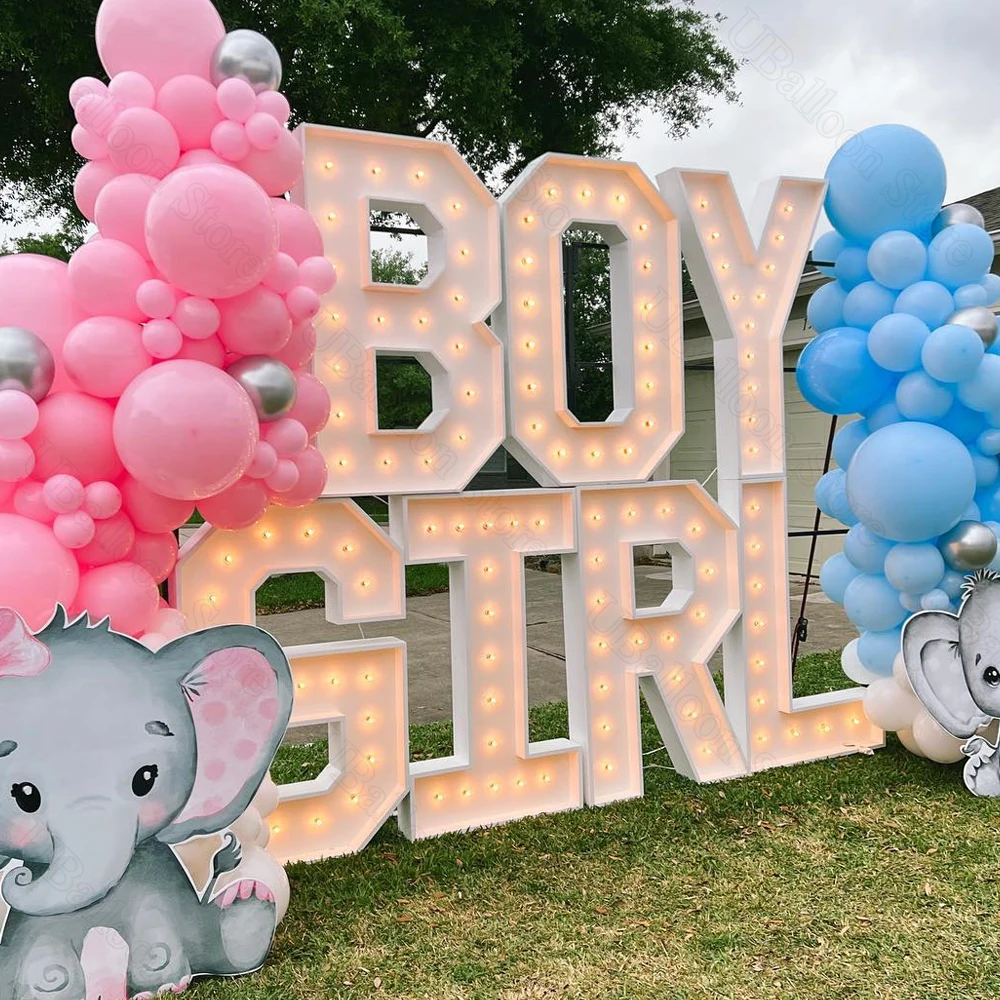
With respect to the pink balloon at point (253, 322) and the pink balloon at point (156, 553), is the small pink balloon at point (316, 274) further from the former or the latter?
the pink balloon at point (156, 553)

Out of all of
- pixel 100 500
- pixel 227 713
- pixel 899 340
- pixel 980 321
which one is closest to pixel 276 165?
pixel 100 500

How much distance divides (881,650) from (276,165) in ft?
9.65

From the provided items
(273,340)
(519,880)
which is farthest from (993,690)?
(273,340)

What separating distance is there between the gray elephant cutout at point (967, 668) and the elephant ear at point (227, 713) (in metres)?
2.31

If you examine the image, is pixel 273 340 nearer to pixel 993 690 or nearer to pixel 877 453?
pixel 877 453

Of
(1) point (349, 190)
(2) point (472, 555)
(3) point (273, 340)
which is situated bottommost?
(2) point (472, 555)

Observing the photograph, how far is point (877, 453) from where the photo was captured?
141 inches

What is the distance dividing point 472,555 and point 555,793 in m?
0.97

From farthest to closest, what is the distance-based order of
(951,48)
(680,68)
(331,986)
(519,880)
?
(680,68)
(951,48)
(519,880)
(331,986)

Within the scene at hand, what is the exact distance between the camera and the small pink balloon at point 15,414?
2.32m

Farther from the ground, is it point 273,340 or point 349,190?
point 349,190

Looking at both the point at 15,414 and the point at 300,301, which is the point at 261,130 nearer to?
the point at 300,301

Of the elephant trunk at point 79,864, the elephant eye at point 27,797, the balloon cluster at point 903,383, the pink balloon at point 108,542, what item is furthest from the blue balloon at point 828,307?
the elephant eye at point 27,797

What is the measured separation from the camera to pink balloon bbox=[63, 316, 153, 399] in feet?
7.97
